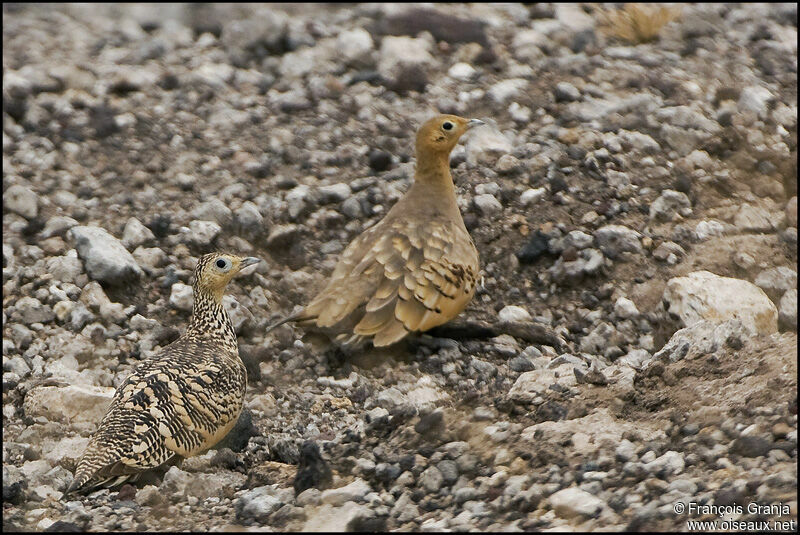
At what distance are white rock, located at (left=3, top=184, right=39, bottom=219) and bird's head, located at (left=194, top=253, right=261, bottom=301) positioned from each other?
2.12 metres

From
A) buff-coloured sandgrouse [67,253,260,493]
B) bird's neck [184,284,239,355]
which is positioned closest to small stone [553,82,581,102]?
bird's neck [184,284,239,355]

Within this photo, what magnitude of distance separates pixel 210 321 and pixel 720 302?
116 inches

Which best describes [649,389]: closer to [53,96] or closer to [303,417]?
[303,417]

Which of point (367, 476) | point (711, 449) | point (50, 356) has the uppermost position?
point (711, 449)

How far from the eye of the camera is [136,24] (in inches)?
440

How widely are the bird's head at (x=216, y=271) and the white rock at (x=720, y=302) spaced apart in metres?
2.51

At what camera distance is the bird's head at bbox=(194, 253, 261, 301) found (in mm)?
6566

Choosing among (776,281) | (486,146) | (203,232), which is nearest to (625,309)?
(776,281)

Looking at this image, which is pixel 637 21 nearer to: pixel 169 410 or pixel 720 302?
pixel 720 302

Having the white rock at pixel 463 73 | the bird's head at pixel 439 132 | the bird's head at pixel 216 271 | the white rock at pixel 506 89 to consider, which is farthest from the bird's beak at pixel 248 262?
the white rock at pixel 463 73

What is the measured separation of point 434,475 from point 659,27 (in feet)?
20.5

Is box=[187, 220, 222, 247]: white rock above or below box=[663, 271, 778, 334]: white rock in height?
below

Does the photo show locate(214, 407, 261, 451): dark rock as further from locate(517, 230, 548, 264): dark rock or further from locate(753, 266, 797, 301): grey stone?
locate(753, 266, 797, 301): grey stone

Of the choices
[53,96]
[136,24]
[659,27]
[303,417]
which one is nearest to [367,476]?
[303,417]
